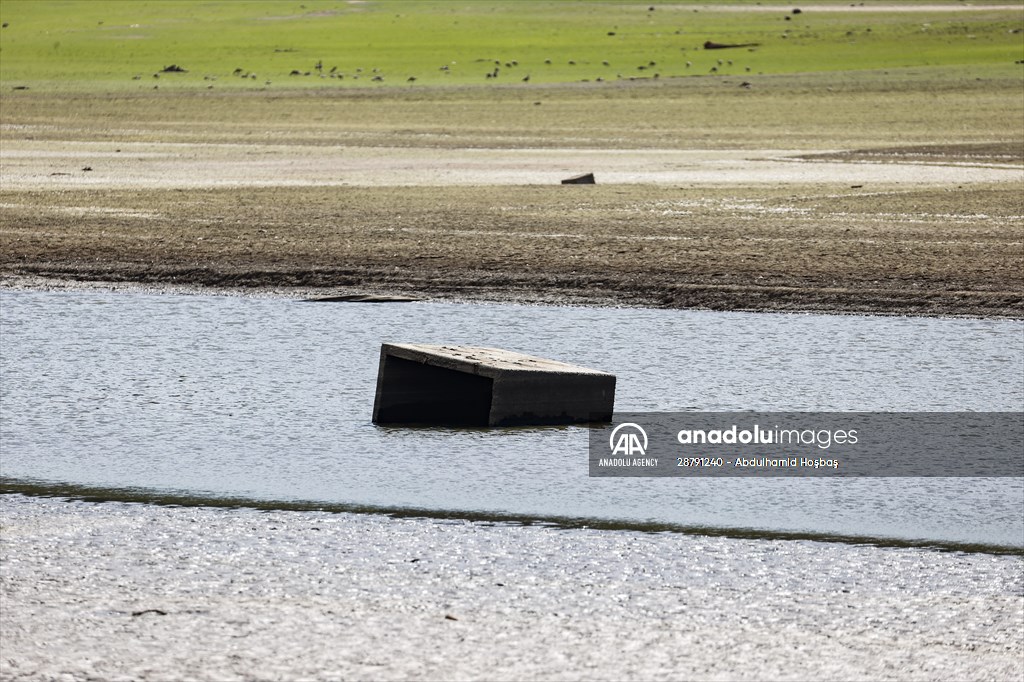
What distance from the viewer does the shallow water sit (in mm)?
7250

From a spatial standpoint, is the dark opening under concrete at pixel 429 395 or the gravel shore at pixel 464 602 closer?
the gravel shore at pixel 464 602

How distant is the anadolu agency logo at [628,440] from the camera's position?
820 cm

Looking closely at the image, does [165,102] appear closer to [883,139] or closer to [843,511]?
[883,139]

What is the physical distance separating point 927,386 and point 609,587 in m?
4.19

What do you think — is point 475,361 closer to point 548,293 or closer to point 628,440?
point 628,440

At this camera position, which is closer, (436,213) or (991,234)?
(991,234)

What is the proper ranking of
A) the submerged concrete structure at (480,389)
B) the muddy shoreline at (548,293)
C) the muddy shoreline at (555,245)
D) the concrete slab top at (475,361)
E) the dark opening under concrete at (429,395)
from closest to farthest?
1. the concrete slab top at (475,361)
2. the submerged concrete structure at (480,389)
3. the dark opening under concrete at (429,395)
4. the muddy shoreline at (548,293)
5. the muddy shoreline at (555,245)

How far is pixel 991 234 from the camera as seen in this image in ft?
52.5

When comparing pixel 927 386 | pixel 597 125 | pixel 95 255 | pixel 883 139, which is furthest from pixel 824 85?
pixel 927 386

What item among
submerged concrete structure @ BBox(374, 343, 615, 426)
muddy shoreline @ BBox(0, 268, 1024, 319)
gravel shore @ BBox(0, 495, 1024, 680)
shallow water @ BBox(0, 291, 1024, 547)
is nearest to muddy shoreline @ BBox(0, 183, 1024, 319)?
muddy shoreline @ BBox(0, 268, 1024, 319)

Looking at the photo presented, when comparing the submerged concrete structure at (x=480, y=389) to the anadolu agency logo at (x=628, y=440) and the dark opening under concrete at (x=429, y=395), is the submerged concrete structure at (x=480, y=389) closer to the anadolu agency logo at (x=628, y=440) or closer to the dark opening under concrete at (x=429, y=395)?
the dark opening under concrete at (x=429, y=395)

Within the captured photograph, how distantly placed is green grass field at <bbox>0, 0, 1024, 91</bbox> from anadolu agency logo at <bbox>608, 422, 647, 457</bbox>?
41923 mm

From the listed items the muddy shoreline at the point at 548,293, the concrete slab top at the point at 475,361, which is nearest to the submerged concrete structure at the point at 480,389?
the concrete slab top at the point at 475,361

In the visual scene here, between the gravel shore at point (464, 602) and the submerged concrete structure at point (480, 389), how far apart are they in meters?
1.76
